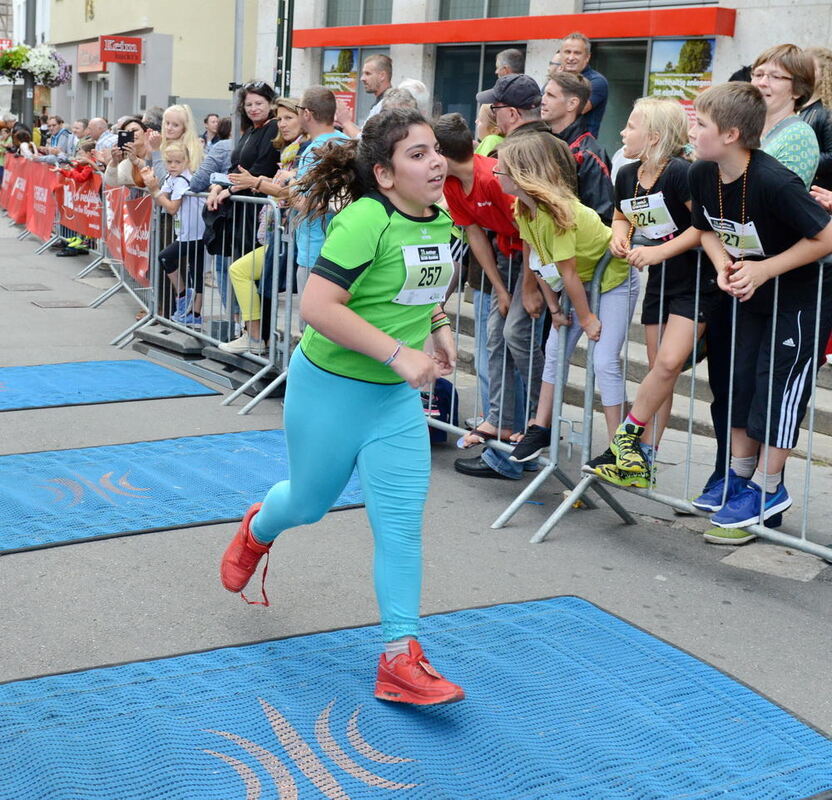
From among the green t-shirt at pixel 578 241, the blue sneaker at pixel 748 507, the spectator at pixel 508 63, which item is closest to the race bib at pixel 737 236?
the green t-shirt at pixel 578 241

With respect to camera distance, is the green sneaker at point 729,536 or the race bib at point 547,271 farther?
the race bib at point 547,271

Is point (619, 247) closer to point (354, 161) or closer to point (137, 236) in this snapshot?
point (354, 161)

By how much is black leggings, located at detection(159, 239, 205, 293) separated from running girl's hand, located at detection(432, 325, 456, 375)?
5.73m

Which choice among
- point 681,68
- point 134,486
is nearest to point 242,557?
point 134,486

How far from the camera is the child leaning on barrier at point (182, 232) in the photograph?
31.8 feet

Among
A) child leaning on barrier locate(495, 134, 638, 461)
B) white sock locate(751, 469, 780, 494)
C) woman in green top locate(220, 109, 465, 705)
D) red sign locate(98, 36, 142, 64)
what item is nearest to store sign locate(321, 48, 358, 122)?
red sign locate(98, 36, 142, 64)

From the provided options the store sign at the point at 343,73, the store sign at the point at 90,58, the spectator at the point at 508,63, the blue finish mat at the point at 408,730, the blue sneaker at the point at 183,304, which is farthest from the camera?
the store sign at the point at 90,58

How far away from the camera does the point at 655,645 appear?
4.30 metres

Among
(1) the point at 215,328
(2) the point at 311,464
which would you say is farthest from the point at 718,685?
(1) the point at 215,328

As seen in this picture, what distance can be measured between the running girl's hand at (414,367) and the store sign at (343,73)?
18.0 m

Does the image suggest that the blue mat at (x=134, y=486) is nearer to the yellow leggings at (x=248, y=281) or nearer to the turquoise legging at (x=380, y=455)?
the yellow leggings at (x=248, y=281)

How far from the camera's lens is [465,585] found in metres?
4.88

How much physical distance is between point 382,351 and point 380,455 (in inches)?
14.1

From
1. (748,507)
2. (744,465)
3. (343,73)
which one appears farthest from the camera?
(343,73)
